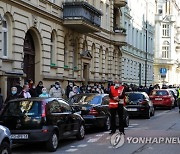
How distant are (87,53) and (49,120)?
2129 centimetres

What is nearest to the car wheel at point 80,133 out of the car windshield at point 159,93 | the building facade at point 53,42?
the building facade at point 53,42

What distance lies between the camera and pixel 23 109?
12477mm

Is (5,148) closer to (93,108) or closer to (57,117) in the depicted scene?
(57,117)

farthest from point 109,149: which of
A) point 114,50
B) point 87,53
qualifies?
point 114,50

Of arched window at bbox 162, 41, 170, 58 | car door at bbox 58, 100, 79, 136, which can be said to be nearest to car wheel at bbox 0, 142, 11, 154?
car door at bbox 58, 100, 79, 136

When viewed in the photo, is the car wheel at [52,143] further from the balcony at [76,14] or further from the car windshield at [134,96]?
the balcony at [76,14]

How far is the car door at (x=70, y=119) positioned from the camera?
13.6 m

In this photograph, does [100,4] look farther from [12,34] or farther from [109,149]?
[109,149]

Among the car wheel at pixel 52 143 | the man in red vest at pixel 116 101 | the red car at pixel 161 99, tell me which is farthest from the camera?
the red car at pixel 161 99

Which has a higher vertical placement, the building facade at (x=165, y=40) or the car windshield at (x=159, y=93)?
the building facade at (x=165, y=40)

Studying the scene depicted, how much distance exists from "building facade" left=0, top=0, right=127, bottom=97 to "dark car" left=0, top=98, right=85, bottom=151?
315 inches

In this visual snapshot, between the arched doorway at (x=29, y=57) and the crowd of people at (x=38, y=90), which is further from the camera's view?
the arched doorway at (x=29, y=57)

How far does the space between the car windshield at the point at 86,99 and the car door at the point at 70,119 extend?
2.83 metres

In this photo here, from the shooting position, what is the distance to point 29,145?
44.8ft
